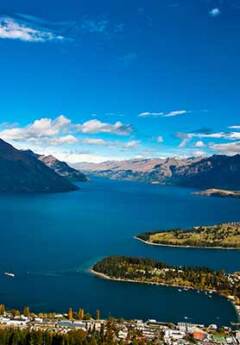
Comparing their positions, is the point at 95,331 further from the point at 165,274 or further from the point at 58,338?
the point at 165,274

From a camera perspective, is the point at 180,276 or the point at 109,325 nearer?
the point at 109,325

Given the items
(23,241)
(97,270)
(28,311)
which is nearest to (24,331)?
(28,311)

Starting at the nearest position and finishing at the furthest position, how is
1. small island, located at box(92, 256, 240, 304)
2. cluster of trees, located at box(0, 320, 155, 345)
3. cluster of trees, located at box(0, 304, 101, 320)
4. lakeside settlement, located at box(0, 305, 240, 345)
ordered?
1. cluster of trees, located at box(0, 320, 155, 345)
2. lakeside settlement, located at box(0, 305, 240, 345)
3. cluster of trees, located at box(0, 304, 101, 320)
4. small island, located at box(92, 256, 240, 304)

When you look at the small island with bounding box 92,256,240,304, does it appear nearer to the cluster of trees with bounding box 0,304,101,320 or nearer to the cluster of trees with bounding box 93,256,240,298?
the cluster of trees with bounding box 93,256,240,298

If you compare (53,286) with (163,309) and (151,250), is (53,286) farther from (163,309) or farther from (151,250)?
(151,250)

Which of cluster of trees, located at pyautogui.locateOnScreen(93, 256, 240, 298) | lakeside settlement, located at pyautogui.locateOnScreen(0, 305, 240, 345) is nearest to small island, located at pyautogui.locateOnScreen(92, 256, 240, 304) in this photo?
cluster of trees, located at pyautogui.locateOnScreen(93, 256, 240, 298)

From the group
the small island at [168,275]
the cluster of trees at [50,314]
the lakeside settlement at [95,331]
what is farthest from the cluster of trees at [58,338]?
the small island at [168,275]

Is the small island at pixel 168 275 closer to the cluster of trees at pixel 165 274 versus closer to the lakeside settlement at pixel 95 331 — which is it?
the cluster of trees at pixel 165 274
